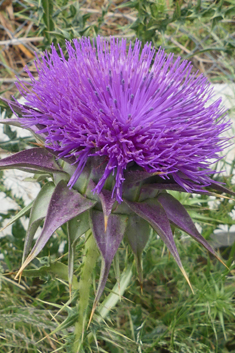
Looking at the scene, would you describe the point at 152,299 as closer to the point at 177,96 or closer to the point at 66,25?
the point at 177,96

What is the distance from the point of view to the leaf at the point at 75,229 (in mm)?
1076

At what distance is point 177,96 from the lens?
1261mm

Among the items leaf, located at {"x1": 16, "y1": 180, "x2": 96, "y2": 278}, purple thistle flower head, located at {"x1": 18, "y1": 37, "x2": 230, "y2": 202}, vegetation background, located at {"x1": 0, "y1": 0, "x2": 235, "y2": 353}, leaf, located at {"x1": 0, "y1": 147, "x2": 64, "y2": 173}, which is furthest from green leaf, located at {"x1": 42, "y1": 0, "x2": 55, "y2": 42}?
leaf, located at {"x1": 16, "y1": 180, "x2": 96, "y2": 278}

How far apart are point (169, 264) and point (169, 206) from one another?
0.83 m

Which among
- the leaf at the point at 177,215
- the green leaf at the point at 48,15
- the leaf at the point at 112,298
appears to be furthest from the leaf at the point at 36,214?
the green leaf at the point at 48,15

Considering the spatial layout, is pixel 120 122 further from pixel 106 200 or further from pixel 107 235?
pixel 107 235

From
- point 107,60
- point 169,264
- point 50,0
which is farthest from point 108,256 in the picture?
point 50,0

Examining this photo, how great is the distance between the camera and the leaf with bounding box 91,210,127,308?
3.29 ft

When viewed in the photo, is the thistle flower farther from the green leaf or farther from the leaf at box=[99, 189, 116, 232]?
the green leaf

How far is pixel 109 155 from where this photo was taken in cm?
102

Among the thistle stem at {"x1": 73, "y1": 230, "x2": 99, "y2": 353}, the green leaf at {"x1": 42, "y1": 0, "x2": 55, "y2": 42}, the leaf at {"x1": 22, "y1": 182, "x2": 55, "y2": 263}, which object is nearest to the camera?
the leaf at {"x1": 22, "y1": 182, "x2": 55, "y2": 263}

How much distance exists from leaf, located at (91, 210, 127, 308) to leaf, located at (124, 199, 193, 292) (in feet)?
0.18

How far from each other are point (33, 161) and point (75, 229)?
25 centimetres

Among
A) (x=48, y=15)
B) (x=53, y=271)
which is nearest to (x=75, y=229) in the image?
(x=53, y=271)
